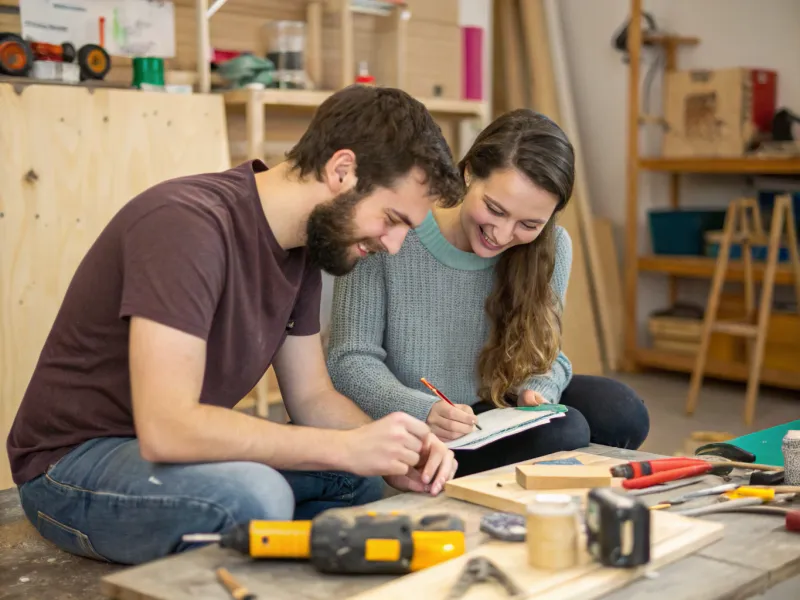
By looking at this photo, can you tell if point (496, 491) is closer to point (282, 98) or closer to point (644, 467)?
point (644, 467)

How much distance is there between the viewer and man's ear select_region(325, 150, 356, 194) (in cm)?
164

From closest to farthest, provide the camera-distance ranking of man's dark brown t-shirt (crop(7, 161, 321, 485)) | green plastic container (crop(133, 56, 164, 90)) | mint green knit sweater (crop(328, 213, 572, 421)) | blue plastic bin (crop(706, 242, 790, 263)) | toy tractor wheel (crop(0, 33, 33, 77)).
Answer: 1. man's dark brown t-shirt (crop(7, 161, 321, 485))
2. mint green knit sweater (crop(328, 213, 572, 421))
3. toy tractor wheel (crop(0, 33, 33, 77))
4. green plastic container (crop(133, 56, 164, 90))
5. blue plastic bin (crop(706, 242, 790, 263))

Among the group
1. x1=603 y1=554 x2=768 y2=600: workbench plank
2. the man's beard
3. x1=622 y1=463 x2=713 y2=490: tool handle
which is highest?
the man's beard

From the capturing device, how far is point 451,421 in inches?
75.5

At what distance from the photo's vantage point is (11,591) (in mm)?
1484

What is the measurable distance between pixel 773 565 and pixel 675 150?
377cm

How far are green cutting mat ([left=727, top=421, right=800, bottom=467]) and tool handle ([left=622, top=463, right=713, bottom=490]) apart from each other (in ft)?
1.95

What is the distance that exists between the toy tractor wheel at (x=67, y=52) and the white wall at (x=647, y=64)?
3065 mm

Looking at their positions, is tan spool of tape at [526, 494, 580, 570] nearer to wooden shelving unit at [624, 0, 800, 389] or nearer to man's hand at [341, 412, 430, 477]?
man's hand at [341, 412, 430, 477]

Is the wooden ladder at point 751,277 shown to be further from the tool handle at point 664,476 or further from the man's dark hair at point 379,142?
the man's dark hair at point 379,142

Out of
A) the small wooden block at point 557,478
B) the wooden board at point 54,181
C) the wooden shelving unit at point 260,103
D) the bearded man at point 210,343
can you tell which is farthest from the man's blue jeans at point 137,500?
the wooden shelving unit at point 260,103

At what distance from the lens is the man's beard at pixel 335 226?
1.65 meters

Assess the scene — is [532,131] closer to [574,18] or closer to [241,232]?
[241,232]

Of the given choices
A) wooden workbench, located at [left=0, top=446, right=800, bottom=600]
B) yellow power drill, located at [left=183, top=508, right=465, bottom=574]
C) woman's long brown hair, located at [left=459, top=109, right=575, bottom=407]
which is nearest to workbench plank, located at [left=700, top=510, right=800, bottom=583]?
wooden workbench, located at [left=0, top=446, right=800, bottom=600]
